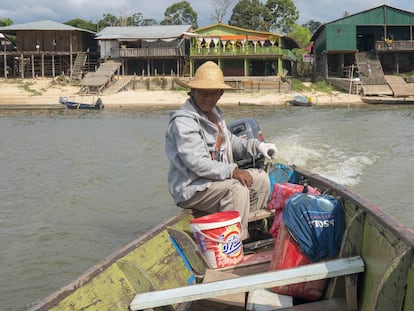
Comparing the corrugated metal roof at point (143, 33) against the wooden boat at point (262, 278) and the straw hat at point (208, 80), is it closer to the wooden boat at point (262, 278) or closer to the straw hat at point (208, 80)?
the straw hat at point (208, 80)

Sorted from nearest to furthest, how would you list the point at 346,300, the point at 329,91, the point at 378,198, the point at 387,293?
the point at 387,293 < the point at 346,300 < the point at 378,198 < the point at 329,91

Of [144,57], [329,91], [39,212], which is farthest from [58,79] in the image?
[39,212]

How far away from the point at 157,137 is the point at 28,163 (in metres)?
6.38

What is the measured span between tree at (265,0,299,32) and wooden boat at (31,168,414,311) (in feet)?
188

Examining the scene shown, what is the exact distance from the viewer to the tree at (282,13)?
5786 centimetres

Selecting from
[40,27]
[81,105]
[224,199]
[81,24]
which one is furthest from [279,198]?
[81,24]

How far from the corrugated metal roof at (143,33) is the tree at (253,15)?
701 inches

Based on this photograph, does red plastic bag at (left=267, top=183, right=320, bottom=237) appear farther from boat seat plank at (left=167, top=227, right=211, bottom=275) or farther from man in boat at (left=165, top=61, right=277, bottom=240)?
boat seat plank at (left=167, top=227, right=211, bottom=275)

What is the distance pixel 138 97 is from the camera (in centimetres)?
3562

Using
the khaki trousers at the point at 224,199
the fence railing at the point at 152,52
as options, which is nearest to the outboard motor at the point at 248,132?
the khaki trousers at the point at 224,199

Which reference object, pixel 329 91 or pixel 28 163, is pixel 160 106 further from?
pixel 28 163

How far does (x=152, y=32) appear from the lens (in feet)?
135

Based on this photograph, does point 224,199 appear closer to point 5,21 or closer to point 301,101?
point 301,101

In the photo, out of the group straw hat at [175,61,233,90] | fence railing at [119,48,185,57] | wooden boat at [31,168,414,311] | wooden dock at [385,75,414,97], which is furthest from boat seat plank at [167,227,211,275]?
fence railing at [119,48,185,57]
